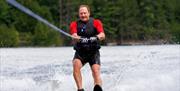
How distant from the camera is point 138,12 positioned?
74.3 metres

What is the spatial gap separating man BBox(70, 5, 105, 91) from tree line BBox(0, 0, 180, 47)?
53472mm

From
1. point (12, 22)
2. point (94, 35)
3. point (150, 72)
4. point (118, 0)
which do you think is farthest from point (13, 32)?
point (94, 35)

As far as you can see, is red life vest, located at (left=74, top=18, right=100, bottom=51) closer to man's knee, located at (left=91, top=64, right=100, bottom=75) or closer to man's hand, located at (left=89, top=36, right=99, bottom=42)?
man's hand, located at (left=89, top=36, right=99, bottom=42)

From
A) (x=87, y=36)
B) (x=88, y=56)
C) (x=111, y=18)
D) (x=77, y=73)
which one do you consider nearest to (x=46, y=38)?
(x=111, y=18)

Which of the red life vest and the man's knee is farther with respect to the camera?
the man's knee

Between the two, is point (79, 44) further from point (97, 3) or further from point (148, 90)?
point (97, 3)

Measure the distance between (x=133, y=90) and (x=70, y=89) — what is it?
3.37 feet

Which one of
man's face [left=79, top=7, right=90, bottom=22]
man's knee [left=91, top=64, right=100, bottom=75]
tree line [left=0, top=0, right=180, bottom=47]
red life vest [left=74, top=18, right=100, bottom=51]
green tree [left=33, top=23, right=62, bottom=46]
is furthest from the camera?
tree line [left=0, top=0, right=180, bottom=47]

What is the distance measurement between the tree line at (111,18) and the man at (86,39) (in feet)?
175

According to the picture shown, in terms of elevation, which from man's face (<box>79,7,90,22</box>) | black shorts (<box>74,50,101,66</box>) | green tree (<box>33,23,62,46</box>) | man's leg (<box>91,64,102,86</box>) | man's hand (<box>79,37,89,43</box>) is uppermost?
man's face (<box>79,7,90,22</box>)

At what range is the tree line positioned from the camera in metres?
65.3

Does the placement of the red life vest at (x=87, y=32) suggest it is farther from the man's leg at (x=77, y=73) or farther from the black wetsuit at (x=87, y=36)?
the man's leg at (x=77, y=73)

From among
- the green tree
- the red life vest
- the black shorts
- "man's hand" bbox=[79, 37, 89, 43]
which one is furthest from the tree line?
"man's hand" bbox=[79, 37, 89, 43]

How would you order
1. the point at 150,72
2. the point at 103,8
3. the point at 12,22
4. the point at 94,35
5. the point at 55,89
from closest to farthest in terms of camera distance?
the point at 94,35 < the point at 55,89 < the point at 150,72 < the point at 12,22 < the point at 103,8
